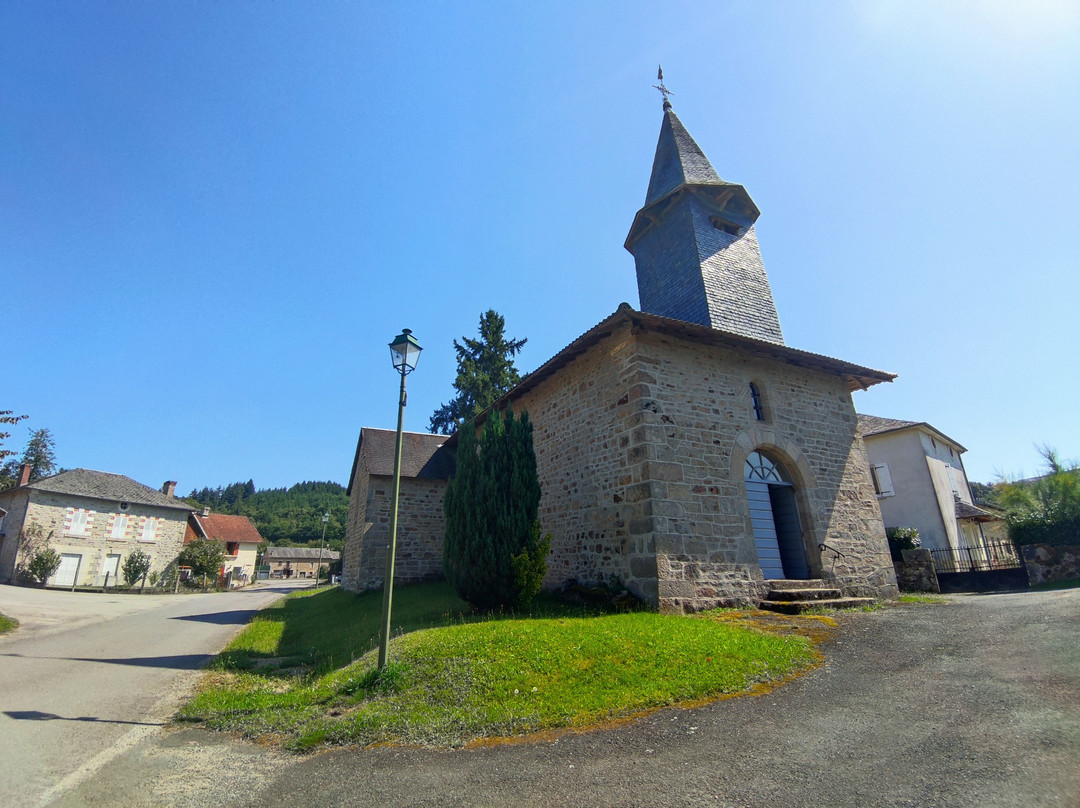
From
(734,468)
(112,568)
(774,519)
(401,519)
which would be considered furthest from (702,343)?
(112,568)

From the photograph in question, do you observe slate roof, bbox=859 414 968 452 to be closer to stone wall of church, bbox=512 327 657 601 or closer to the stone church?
the stone church

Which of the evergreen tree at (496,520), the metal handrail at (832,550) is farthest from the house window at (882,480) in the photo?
the evergreen tree at (496,520)

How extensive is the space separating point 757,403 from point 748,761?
8.35 m

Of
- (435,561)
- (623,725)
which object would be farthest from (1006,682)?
(435,561)

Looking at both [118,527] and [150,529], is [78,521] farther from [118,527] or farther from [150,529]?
[150,529]

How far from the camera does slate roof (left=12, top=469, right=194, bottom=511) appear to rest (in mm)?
26656

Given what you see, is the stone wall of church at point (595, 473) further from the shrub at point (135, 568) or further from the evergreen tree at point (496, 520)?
the shrub at point (135, 568)

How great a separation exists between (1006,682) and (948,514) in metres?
18.2

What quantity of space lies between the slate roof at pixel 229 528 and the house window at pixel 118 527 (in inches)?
579

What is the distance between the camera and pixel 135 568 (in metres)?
28.2

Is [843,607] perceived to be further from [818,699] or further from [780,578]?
[818,699]

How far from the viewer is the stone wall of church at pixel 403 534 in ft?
54.1

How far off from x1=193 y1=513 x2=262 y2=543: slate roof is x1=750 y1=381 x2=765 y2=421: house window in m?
47.1

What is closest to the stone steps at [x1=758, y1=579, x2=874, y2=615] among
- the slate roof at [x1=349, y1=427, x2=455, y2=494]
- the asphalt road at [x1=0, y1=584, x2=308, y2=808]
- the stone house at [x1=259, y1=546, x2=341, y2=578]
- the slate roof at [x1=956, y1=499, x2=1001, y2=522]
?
the asphalt road at [x1=0, y1=584, x2=308, y2=808]
